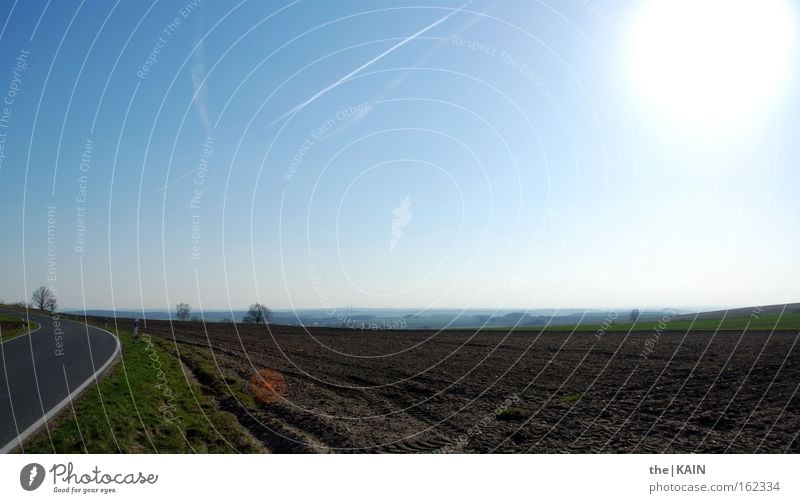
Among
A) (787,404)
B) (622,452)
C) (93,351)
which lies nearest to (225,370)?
(93,351)

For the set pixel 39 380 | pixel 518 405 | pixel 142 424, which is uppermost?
pixel 39 380

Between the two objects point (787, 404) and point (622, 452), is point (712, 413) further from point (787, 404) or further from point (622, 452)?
point (622, 452)

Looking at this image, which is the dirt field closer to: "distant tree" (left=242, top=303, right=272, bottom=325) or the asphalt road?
the asphalt road

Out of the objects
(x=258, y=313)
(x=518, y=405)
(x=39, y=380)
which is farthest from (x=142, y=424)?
(x=258, y=313)

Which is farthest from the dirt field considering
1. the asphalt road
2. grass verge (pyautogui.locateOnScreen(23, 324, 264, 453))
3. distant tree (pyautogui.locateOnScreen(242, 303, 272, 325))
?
distant tree (pyautogui.locateOnScreen(242, 303, 272, 325))

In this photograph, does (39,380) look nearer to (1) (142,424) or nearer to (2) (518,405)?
(1) (142,424)

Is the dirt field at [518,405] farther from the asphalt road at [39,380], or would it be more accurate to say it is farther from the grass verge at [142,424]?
the asphalt road at [39,380]
